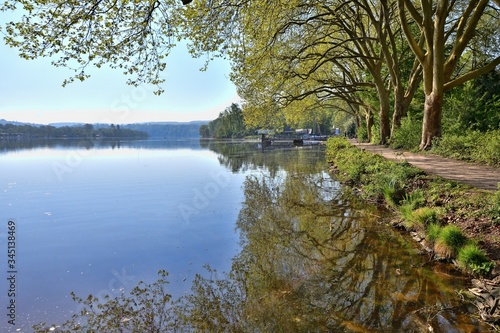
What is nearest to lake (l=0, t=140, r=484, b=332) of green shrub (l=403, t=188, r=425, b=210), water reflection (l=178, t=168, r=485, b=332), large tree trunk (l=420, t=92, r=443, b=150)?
water reflection (l=178, t=168, r=485, b=332)

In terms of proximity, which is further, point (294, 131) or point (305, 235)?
point (294, 131)

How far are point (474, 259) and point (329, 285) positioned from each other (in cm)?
211

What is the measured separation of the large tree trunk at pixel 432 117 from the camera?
1306 centimetres

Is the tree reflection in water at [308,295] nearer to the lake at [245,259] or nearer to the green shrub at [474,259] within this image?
the lake at [245,259]

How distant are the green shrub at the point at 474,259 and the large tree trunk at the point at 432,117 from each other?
9780mm

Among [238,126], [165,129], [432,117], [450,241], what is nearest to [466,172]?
[450,241]

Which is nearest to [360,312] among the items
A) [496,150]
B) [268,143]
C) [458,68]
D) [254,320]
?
[254,320]

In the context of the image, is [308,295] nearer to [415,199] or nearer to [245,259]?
[245,259]

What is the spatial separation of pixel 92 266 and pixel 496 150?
35.1 feet

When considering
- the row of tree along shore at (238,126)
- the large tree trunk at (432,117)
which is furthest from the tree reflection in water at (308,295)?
the row of tree along shore at (238,126)

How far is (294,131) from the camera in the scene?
89062 millimetres

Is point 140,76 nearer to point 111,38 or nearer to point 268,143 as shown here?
point 111,38

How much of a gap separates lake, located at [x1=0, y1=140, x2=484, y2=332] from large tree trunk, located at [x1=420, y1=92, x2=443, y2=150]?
4.85m

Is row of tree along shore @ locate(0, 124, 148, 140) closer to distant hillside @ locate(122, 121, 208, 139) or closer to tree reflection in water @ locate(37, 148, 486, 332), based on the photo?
distant hillside @ locate(122, 121, 208, 139)
